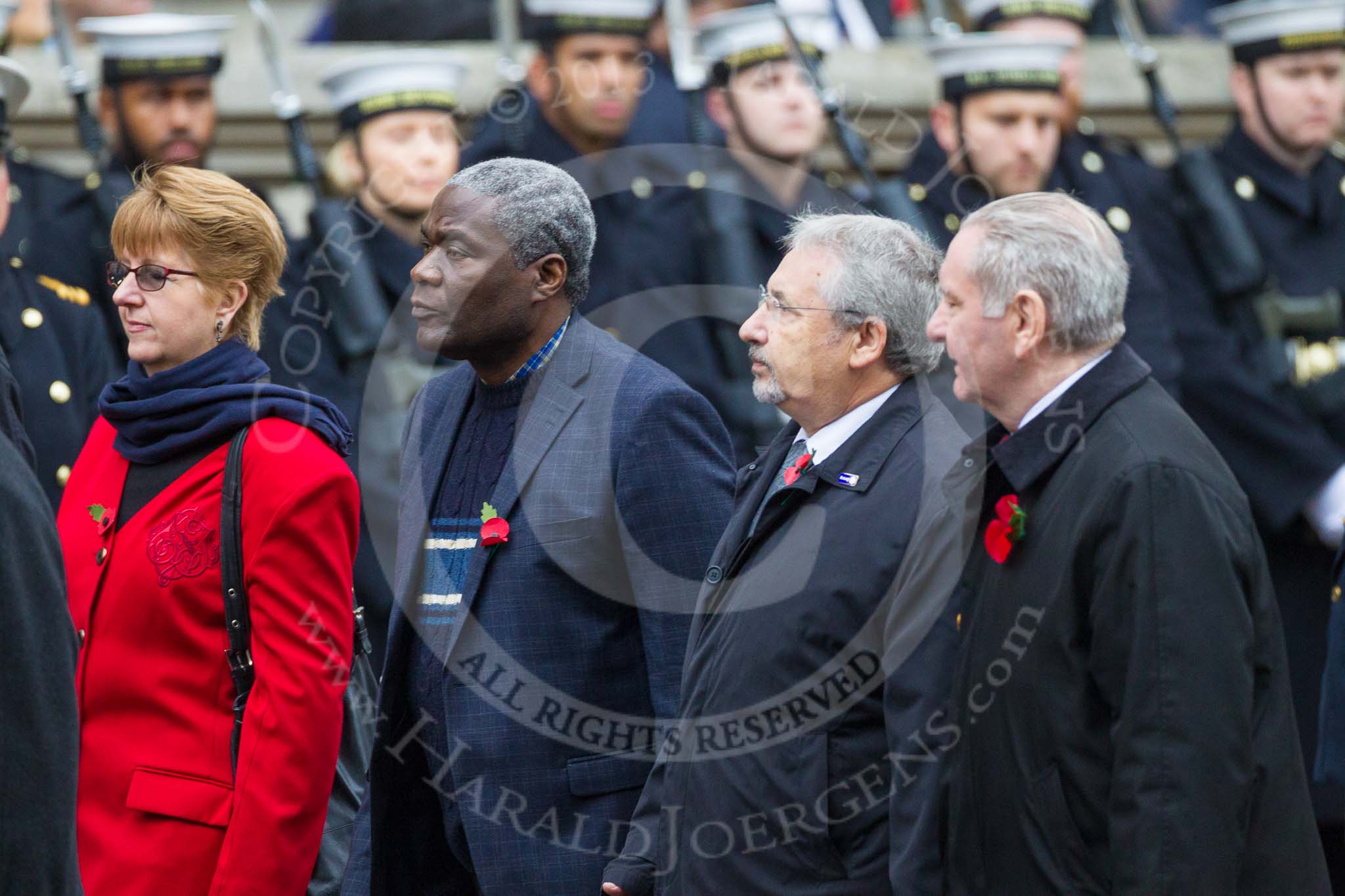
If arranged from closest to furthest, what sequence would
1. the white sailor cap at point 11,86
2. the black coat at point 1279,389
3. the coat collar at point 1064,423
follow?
the coat collar at point 1064,423 < the white sailor cap at point 11,86 < the black coat at point 1279,389

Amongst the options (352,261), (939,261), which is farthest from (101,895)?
(352,261)

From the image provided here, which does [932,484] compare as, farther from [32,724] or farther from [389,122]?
[389,122]

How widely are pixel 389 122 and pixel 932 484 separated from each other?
329cm

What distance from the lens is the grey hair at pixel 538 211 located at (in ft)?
12.4

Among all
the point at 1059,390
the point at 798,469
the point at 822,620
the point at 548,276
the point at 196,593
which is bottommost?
the point at 822,620

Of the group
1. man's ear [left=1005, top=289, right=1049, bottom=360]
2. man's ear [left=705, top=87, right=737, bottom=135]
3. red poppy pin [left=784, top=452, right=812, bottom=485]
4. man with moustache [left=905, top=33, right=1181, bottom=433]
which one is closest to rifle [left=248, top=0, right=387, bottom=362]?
man's ear [left=705, top=87, right=737, bottom=135]

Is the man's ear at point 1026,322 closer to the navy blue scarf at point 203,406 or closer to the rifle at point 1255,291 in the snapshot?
the navy blue scarf at point 203,406

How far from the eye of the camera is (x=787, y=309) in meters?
3.61

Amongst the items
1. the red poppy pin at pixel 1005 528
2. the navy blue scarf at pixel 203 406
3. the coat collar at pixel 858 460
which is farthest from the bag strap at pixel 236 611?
the red poppy pin at pixel 1005 528

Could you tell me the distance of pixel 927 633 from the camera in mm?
3256

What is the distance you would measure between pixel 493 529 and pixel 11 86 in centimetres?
263

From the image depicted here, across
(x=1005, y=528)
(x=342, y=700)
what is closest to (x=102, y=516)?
(x=342, y=700)

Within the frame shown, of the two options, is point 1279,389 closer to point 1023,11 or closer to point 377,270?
point 1023,11

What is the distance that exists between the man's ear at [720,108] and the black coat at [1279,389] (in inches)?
57.0
